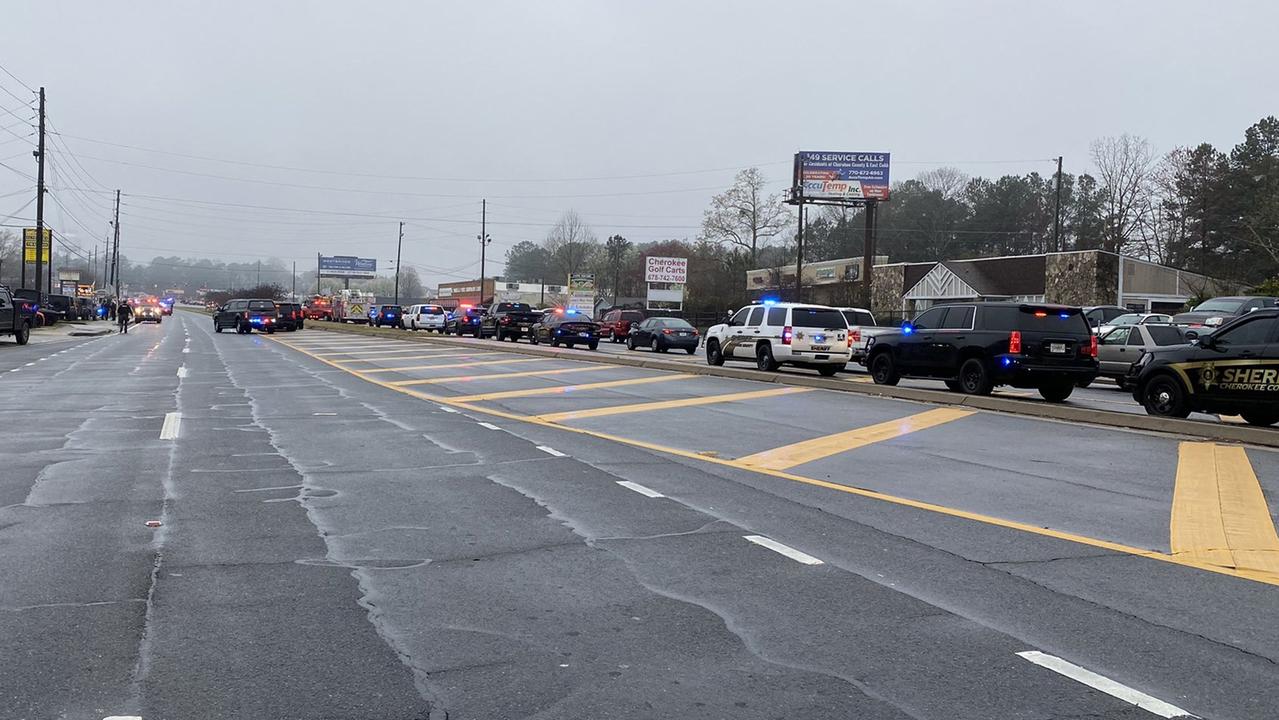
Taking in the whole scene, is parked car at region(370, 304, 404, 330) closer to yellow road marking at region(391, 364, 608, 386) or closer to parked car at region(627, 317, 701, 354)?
parked car at region(627, 317, 701, 354)

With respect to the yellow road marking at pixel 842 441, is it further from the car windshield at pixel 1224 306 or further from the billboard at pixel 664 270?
the billboard at pixel 664 270

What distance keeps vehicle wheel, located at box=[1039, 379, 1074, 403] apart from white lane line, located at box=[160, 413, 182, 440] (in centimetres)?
1386

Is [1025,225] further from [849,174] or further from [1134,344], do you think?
[1134,344]

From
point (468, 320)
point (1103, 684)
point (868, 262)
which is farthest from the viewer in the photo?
point (868, 262)

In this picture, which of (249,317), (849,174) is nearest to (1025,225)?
(849,174)

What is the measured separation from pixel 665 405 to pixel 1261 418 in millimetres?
8700

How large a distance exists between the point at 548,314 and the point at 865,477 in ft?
116

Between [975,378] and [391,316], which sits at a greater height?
[391,316]

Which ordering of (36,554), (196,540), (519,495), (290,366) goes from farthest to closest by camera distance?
(290,366), (519,495), (196,540), (36,554)

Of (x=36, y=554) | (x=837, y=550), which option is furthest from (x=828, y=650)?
(x=36, y=554)

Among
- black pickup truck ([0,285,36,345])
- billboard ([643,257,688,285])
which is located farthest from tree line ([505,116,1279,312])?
black pickup truck ([0,285,36,345])

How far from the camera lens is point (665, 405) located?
1727cm

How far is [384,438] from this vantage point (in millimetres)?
12625

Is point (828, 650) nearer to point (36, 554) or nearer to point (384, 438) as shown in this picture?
point (36, 554)
